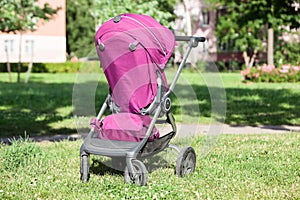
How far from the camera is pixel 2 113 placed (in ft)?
38.5

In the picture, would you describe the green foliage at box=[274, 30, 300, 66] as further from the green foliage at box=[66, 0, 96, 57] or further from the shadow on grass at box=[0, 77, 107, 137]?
the shadow on grass at box=[0, 77, 107, 137]

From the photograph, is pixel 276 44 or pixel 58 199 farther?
pixel 276 44

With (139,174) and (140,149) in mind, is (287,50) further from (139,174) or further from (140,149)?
(139,174)

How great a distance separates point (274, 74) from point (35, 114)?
13.6 metres

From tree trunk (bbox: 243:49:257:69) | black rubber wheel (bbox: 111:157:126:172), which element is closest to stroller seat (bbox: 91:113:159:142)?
black rubber wheel (bbox: 111:157:126:172)

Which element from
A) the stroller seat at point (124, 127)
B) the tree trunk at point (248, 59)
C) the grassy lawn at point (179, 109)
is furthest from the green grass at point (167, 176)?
the tree trunk at point (248, 59)

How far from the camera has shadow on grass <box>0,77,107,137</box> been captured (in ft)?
30.9

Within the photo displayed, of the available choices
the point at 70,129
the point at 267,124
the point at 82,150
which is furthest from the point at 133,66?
the point at 267,124

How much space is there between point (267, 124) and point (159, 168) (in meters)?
4.82

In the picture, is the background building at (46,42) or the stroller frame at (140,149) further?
the background building at (46,42)

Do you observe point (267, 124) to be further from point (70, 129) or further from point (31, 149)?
point (31, 149)

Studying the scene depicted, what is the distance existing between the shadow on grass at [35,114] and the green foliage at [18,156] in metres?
0.75

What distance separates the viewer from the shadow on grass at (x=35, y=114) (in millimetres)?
9414

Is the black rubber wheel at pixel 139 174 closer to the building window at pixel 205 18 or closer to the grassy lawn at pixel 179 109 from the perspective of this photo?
the grassy lawn at pixel 179 109
